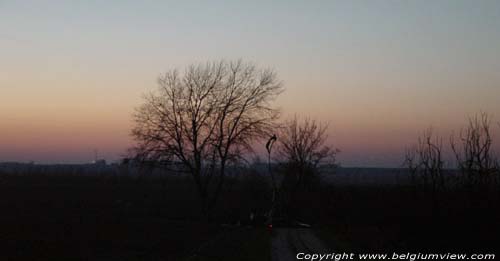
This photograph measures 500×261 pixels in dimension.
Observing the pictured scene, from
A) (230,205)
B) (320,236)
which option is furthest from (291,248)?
(230,205)

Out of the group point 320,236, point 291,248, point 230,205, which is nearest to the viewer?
point 291,248

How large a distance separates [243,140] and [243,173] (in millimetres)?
6930

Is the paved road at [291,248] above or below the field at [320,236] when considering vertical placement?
below

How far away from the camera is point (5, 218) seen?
1432 inches

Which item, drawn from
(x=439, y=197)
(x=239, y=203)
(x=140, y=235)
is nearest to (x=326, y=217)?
(x=239, y=203)

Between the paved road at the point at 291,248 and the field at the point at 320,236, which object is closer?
the field at the point at 320,236

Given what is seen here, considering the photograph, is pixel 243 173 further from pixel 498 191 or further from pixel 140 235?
pixel 498 191

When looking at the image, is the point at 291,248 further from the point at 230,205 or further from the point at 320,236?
the point at 230,205

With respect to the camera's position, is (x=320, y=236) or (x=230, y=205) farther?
(x=230, y=205)

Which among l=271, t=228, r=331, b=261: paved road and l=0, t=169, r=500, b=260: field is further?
l=271, t=228, r=331, b=261: paved road

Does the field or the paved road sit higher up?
the field

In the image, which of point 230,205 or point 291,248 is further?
point 230,205

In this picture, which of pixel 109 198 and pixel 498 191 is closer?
pixel 498 191

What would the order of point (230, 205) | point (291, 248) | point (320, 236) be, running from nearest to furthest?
point (291, 248), point (320, 236), point (230, 205)
